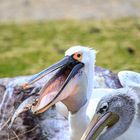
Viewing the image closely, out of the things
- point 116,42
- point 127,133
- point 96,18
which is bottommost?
point 127,133

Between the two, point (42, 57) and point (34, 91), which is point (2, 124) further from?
point (42, 57)

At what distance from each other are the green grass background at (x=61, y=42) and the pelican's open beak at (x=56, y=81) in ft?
11.5

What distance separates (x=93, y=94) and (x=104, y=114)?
3.46ft

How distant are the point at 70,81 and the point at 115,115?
0.58m

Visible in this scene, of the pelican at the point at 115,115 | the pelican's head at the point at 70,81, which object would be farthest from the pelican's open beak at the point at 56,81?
the pelican at the point at 115,115

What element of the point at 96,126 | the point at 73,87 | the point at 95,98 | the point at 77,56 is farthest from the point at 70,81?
the point at 96,126

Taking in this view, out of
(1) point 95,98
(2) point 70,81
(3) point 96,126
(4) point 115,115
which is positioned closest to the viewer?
(3) point 96,126

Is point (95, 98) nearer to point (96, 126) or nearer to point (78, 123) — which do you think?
point (78, 123)

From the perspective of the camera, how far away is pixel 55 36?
11875 mm

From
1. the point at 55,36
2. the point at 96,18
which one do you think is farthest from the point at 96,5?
the point at 55,36

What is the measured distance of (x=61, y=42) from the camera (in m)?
11.5

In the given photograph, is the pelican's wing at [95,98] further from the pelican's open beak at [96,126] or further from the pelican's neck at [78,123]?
the pelican's open beak at [96,126]

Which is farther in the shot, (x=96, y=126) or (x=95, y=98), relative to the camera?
(x=95, y=98)

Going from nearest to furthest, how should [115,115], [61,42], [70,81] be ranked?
[115,115] → [70,81] → [61,42]
